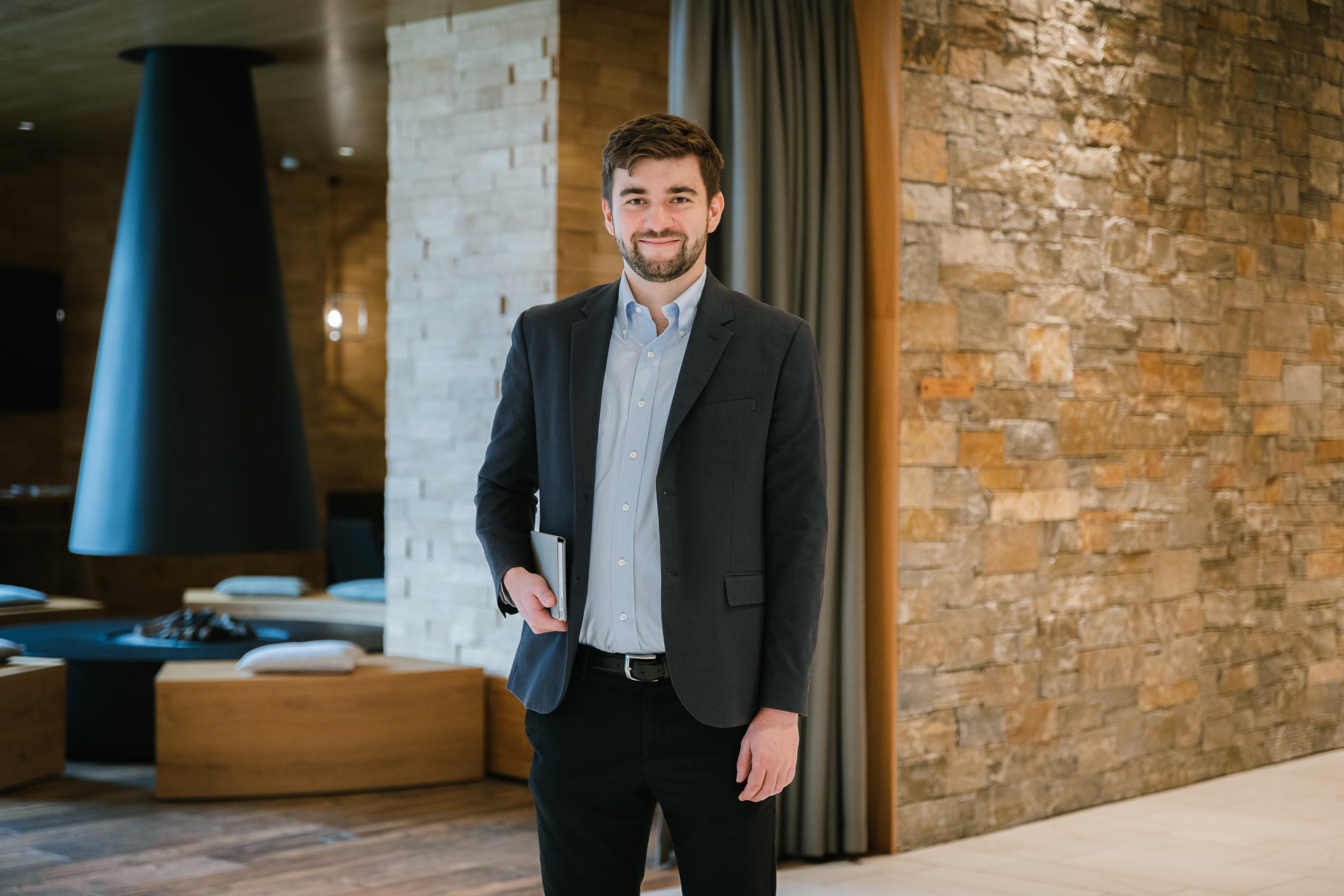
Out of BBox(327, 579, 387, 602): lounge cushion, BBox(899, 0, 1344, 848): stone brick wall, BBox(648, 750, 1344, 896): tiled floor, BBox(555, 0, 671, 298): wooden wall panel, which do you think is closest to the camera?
BBox(648, 750, 1344, 896): tiled floor

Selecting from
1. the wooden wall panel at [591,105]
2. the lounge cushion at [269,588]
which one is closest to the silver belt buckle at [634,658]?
A: the wooden wall panel at [591,105]

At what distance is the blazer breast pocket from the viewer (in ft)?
5.59

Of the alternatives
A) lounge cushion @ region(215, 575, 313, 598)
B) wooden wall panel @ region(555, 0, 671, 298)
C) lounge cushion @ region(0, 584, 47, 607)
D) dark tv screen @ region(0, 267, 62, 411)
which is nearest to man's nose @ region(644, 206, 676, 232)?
wooden wall panel @ region(555, 0, 671, 298)

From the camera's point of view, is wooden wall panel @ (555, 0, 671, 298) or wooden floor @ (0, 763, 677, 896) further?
wooden wall panel @ (555, 0, 671, 298)

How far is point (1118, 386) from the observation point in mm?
4242

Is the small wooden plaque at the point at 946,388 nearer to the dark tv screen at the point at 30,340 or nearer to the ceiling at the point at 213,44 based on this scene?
the ceiling at the point at 213,44

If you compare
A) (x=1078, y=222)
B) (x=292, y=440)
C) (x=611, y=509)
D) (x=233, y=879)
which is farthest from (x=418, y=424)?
(x=611, y=509)

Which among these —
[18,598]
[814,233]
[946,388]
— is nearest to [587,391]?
[814,233]

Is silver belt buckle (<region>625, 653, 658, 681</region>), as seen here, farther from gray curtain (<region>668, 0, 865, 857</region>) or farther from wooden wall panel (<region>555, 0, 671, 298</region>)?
wooden wall panel (<region>555, 0, 671, 298</region>)

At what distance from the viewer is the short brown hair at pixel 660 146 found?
1677 mm

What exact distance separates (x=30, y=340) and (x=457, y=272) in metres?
4.31

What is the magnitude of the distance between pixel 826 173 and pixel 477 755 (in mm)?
2364

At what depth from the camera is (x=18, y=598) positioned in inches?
250

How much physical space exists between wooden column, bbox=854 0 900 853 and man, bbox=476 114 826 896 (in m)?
1.92
